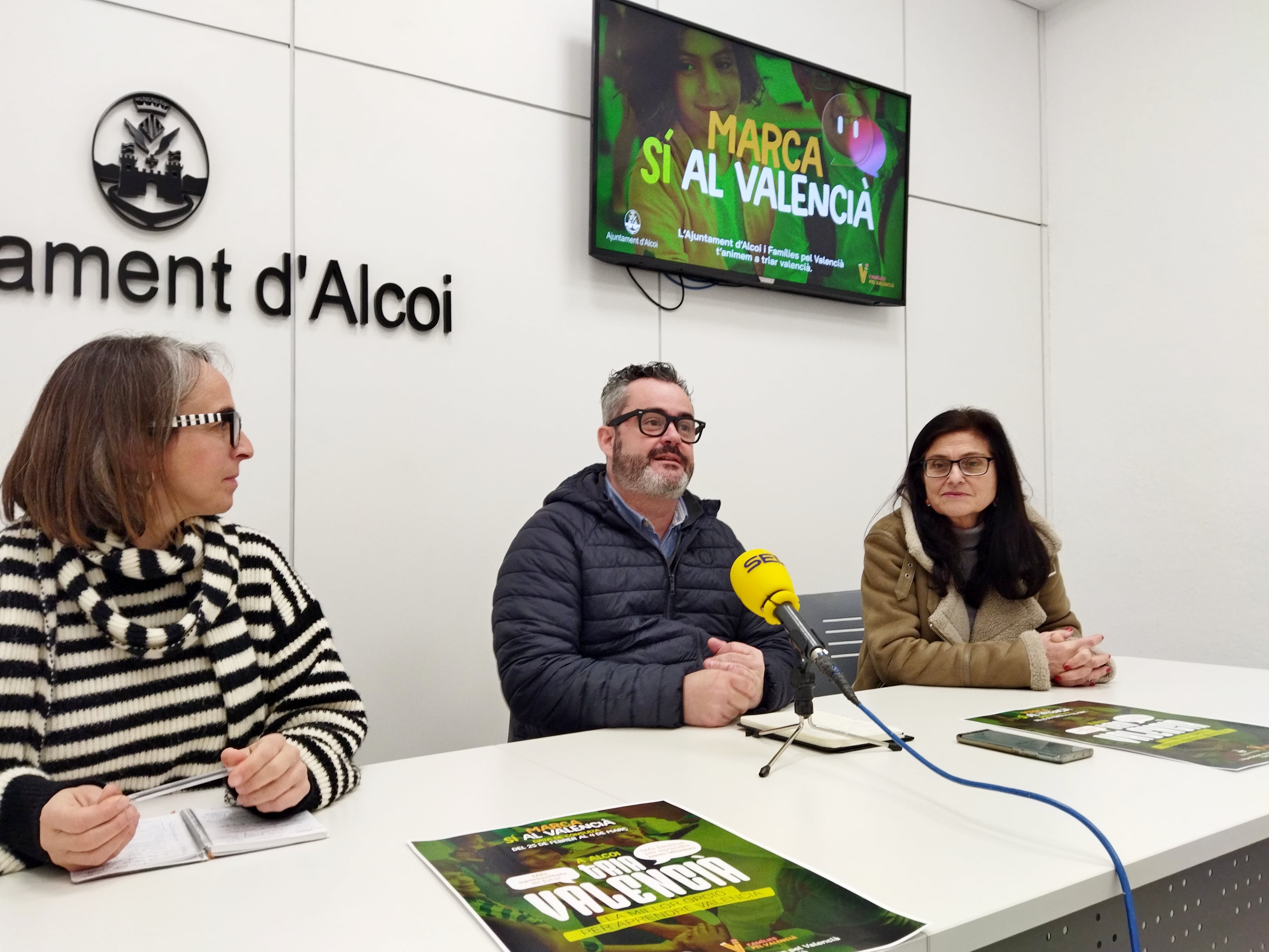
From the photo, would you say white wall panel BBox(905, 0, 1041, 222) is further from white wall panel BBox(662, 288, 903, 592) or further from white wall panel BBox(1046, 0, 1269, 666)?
white wall panel BBox(662, 288, 903, 592)

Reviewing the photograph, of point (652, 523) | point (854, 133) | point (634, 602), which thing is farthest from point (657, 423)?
point (854, 133)

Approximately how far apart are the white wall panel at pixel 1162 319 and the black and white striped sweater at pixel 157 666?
3.51 meters

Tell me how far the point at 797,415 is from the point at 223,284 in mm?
2006

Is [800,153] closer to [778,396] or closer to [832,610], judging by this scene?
[778,396]

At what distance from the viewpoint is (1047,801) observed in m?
1.10

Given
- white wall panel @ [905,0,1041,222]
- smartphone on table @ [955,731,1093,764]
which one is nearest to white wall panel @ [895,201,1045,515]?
white wall panel @ [905,0,1041,222]

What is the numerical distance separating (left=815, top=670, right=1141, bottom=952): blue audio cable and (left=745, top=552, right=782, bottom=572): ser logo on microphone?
0.22 metres

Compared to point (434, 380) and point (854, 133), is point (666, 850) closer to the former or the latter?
point (434, 380)

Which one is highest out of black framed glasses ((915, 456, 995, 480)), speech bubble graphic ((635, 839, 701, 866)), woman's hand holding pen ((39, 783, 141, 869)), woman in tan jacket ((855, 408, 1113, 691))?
black framed glasses ((915, 456, 995, 480))

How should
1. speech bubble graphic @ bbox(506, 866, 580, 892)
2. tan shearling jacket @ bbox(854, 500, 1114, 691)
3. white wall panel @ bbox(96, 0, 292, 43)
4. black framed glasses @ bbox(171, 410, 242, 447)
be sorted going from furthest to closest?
white wall panel @ bbox(96, 0, 292, 43), tan shearling jacket @ bbox(854, 500, 1114, 691), black framed glasses @ bbox(171, 410, 242, 447), speech bubble graphic @ bbox(506, 866, 580, 892)

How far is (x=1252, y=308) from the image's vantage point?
3.54m

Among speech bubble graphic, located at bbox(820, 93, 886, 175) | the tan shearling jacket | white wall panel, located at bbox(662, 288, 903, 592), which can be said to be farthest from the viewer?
speech bubble graphic, located at bbox(820, 93, 886, 175)

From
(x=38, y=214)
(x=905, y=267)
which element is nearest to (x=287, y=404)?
(x=38, y=214)

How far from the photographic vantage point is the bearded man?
65.0 inches
